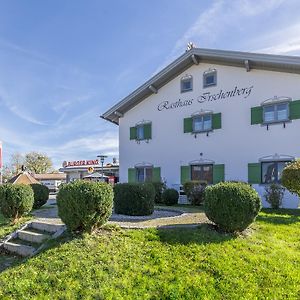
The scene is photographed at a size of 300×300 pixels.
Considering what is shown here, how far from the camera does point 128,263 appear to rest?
6.26 metres

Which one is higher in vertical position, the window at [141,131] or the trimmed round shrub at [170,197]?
the window at [141,131]

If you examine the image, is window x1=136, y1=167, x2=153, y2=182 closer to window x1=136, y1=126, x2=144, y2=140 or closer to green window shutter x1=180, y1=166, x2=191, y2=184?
window x1=136, y1=126, x2=144, y2=140

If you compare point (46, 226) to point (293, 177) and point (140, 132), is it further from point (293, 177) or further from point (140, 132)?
point (140, 132)

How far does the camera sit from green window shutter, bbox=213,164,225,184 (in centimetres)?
1766

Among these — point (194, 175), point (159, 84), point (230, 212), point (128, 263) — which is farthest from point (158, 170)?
point (128, 263)

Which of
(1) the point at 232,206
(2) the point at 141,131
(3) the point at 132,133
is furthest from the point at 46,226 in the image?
(3) the point at 132,133

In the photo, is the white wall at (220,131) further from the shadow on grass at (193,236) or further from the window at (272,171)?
the shadow on grass at (193,236)

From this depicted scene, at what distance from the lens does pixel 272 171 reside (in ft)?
52.7

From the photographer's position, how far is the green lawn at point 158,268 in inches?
219

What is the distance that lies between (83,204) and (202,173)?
1240 cm

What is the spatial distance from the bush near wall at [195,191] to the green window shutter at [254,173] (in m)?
2.29

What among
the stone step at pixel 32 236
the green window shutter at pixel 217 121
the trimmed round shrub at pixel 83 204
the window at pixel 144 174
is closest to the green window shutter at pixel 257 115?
the green window shutter at pixel 217 121

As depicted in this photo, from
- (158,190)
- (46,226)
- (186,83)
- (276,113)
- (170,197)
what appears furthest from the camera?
(186,83)

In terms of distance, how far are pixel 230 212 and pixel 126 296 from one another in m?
3.20
